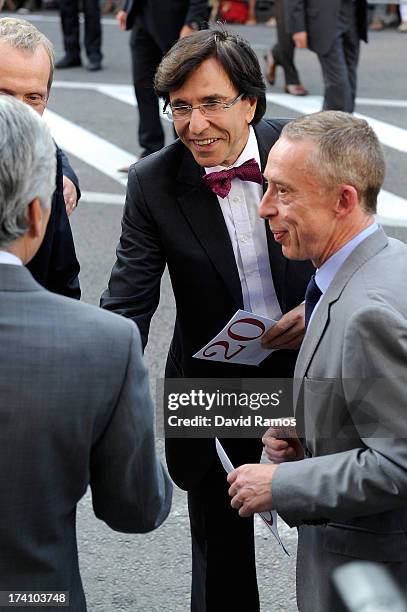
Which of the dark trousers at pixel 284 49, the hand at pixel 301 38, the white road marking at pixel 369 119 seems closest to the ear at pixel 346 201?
the white road marking at pixel 369 119

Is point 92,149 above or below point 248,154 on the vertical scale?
below

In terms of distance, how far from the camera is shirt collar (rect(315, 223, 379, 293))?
264 cm

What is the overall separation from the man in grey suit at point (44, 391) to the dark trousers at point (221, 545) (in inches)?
53.5

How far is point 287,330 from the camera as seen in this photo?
3.30 metres

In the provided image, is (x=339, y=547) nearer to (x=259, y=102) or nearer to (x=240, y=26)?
(x=259, y=102)

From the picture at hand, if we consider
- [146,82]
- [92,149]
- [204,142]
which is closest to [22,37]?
[204,142]

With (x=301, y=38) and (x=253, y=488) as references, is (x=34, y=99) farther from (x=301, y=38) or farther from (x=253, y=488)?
(x=301, y=38)

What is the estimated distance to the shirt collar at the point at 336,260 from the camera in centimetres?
264

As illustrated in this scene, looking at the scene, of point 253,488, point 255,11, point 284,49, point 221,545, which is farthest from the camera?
point 255,11

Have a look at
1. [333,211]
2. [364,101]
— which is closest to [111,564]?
[333,211]

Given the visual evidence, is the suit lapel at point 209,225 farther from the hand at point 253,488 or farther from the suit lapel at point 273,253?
the hand at point 253,488

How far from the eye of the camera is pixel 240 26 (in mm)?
16016

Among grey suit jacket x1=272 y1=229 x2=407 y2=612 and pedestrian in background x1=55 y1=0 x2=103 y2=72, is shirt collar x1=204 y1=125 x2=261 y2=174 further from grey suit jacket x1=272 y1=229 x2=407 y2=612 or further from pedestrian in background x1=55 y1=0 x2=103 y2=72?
pedestrian in background x1=55 y1=0 x2=103 y2=72

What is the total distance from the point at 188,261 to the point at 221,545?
2.99 feet
